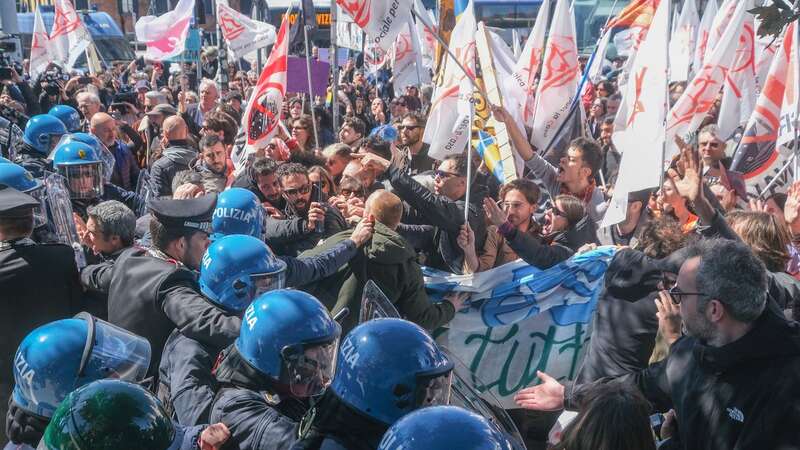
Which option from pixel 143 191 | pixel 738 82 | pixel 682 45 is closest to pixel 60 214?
pixel 143 191

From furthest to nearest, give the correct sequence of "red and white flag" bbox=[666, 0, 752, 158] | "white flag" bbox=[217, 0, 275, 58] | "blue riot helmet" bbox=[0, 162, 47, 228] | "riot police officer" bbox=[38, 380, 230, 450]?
1. "white flag" bbox=[217, 0, 275, 58]
2. "red and white flag" bbox=[666, 0, 752, 158]
3. "blue riot helmet" bbox=[0, 162, 47, 228]
4. "riot police officer" bbox=[38, 380, 230, 450]

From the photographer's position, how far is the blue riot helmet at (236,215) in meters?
4.25

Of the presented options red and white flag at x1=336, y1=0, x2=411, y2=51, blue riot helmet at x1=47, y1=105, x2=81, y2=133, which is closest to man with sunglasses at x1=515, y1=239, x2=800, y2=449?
red and white flag at x1=336, y1=0, x2=411, y2=51

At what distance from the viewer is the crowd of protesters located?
9.50ft

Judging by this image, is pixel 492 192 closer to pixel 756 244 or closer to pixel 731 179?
pixel 731 179

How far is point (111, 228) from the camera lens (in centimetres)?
437

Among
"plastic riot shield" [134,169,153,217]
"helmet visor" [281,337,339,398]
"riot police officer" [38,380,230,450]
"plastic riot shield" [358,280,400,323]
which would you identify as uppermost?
"riot police officer" [38,380,230,450]

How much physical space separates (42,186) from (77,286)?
1.23 m

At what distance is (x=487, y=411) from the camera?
2449 millimetres

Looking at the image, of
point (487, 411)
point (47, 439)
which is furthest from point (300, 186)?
point (47, 439)

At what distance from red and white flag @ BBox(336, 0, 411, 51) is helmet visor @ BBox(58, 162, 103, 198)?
3.01m

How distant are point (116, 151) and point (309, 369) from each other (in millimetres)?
5867

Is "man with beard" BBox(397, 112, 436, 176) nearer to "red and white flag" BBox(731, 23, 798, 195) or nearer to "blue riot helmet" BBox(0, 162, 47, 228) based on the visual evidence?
"red and white flag" BBox(731, 23, 798, 195)

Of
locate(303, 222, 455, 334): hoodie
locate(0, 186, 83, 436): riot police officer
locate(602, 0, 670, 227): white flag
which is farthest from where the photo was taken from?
locate(602, 0, 670, 227): white flag
